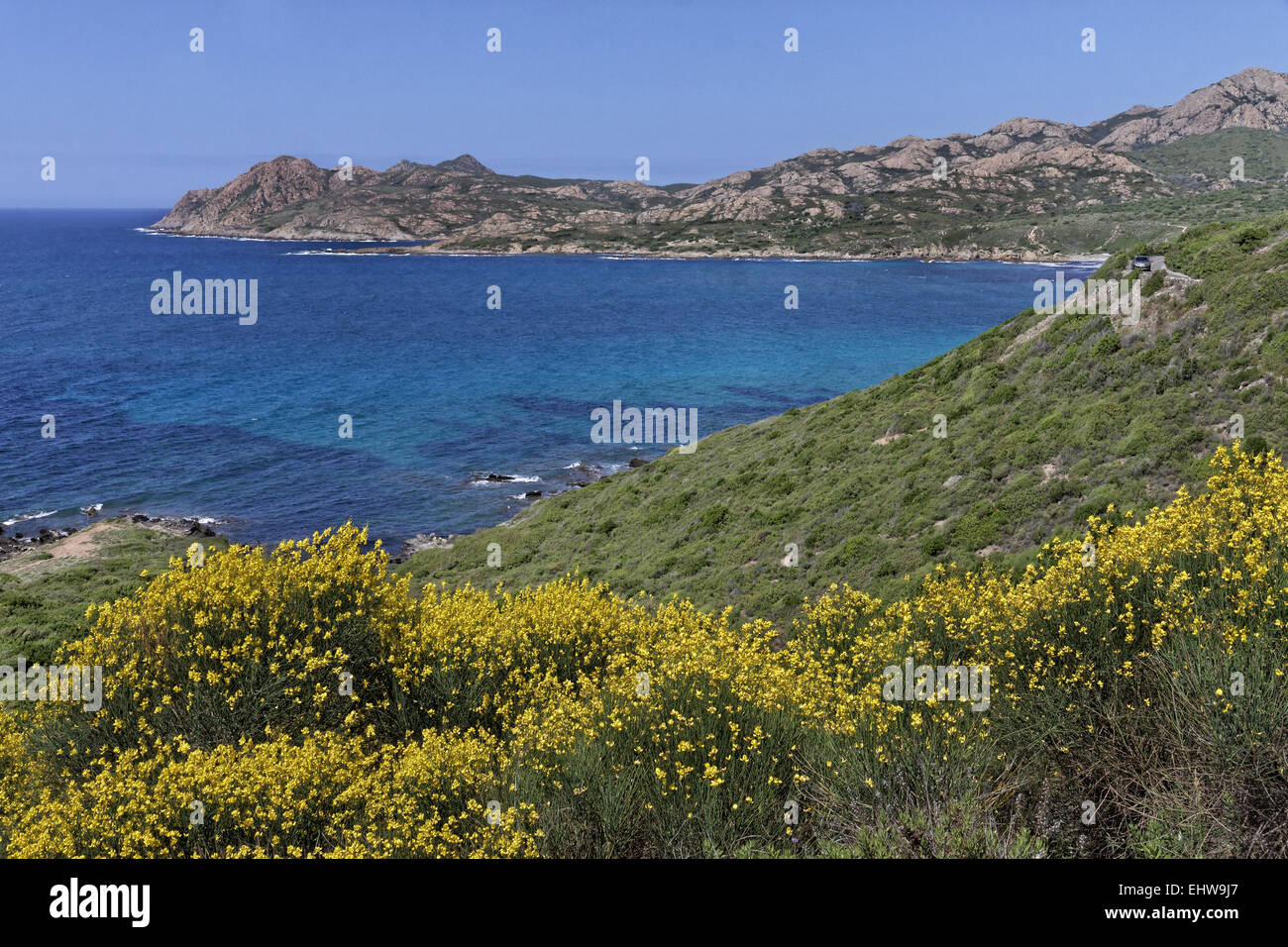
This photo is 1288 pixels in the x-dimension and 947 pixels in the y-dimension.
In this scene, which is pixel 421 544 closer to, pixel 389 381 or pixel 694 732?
pixel 694 732

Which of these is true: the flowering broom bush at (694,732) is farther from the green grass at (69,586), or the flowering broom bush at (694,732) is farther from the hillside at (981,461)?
the green grass at (69,586)

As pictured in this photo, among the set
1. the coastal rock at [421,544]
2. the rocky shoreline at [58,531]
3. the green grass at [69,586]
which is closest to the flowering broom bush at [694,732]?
the green grass at [69,586]

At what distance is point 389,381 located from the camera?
3777 inches

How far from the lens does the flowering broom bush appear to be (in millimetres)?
9992

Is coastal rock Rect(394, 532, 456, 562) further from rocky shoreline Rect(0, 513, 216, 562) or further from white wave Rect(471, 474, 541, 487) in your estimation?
rocky shoreline Rect(0, 513, 216, 562)

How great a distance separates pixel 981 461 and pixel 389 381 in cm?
7932

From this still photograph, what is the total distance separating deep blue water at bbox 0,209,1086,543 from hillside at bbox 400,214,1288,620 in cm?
1707

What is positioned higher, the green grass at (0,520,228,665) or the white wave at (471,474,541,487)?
the white wave at (471,474,541,487)

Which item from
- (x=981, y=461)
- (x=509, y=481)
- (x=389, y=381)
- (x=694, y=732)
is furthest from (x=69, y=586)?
(x=389, y=381)

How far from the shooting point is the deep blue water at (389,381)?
191ft

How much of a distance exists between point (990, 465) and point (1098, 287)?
14.6 meters

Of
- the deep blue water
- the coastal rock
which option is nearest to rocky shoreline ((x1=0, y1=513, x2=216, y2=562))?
the deep blue water

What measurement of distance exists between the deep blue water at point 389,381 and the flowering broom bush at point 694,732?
118 ft

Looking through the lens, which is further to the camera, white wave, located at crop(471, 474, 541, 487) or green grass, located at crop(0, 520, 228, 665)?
white wave, located at crop(471, 474, 541, 487)
